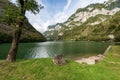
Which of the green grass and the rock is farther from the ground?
the rock

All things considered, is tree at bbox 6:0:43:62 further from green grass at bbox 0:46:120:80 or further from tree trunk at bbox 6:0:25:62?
green grass at bbox 0:46:120:80

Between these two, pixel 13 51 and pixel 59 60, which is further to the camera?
pixel 13 51

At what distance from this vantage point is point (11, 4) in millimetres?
35406

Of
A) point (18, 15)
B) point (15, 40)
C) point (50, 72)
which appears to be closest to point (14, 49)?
point (15, 40)

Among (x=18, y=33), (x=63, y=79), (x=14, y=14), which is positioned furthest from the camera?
(x=18, y=33)

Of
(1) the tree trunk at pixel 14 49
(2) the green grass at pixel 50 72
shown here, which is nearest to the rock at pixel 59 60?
(2) the green grass at pixel 50 72

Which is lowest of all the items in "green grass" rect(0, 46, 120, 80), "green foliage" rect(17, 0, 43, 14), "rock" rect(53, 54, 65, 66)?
"green grass" rect(0, 46, 120, 80)

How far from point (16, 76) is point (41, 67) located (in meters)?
3.81

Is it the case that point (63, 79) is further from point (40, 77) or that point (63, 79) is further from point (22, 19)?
point (22, 19)

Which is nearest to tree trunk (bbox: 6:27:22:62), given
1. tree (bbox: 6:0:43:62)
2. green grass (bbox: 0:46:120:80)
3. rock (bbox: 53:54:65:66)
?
tree (bbox: 6:0:43:62)

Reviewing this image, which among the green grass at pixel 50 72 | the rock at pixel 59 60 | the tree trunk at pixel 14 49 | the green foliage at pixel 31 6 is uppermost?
the green foliage at pixel 31 6

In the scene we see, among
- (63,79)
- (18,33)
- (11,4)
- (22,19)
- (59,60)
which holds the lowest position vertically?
(63,79)

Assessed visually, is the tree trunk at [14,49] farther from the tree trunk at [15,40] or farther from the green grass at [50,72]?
the green grass at [50,72]

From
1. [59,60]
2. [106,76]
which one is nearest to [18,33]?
[59,60]
